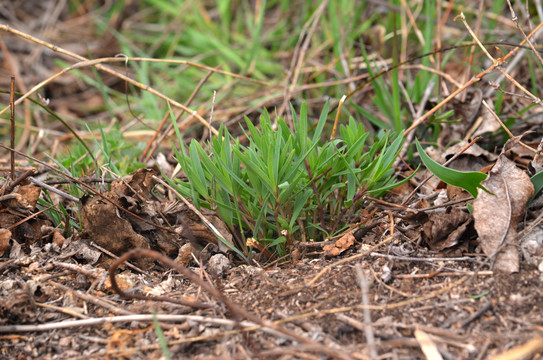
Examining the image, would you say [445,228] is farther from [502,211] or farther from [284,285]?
[284,285]

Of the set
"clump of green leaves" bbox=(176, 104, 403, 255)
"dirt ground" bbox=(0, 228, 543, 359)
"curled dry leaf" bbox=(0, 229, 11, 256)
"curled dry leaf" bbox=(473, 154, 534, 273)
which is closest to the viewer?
"dirt ground" bbox=(0, 228, 543, 359)

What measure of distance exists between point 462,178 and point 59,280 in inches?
49.6

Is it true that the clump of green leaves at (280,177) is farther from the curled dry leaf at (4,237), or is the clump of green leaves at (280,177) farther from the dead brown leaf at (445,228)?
the curled dry leaf at (4,237)

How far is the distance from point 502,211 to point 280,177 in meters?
0.66

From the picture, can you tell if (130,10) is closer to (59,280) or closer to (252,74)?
(252,74)

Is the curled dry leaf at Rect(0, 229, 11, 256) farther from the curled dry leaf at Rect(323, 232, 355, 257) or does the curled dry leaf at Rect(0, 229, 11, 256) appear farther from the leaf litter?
the curled dry leaf at Rect(323, 232, 355, 257)

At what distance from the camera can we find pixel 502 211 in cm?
148

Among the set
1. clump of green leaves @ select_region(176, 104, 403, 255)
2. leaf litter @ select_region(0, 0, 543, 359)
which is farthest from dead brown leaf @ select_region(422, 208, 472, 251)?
clump of green leaves @ select_region(176, 104, 403, 255)

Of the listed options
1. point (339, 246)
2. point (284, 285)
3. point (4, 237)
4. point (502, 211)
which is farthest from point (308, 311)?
point (4, 237)

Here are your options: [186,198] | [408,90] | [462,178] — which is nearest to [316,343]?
[462,178]

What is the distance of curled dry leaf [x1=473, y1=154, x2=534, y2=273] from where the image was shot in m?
1.41

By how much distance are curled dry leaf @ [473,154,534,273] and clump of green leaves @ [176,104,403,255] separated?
0.27 m

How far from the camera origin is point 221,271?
1619mm

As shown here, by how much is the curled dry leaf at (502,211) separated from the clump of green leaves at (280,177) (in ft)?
0.89
